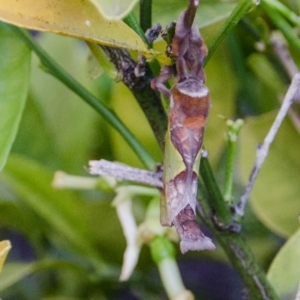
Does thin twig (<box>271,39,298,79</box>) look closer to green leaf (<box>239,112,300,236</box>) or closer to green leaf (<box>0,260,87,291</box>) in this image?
green leaf (<box>239,112,300,236</box>)

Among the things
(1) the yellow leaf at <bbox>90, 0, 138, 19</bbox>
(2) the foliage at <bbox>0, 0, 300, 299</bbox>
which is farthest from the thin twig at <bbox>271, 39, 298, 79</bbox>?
(1) the yellow leaf at <bbox>90, 0, 138, 19</bbox>

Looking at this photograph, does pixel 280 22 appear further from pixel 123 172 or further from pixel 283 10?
pixel 123 172

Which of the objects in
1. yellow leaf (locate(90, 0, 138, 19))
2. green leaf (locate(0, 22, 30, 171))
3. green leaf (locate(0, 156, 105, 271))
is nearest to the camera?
yellow leaf (locate(90, 0, 138, 19))

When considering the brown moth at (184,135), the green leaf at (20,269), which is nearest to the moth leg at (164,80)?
the brown moth at (184,135)

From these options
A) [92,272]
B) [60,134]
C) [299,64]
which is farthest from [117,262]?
[299,64]

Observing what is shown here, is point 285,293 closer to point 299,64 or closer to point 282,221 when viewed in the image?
point 282,221

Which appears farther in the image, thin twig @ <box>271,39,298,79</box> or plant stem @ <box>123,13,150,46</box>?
thin twig @ <box>271,39,298,79</box>

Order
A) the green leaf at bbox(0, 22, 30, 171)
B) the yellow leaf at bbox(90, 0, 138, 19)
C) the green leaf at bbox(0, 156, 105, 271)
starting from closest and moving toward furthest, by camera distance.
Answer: the yellow leaf at bbox(90, 0, 138, 19)
the green leaf at bbox(0, 22, 30, 171)
the green leaf at bbox(0, 156, 105, 271)
